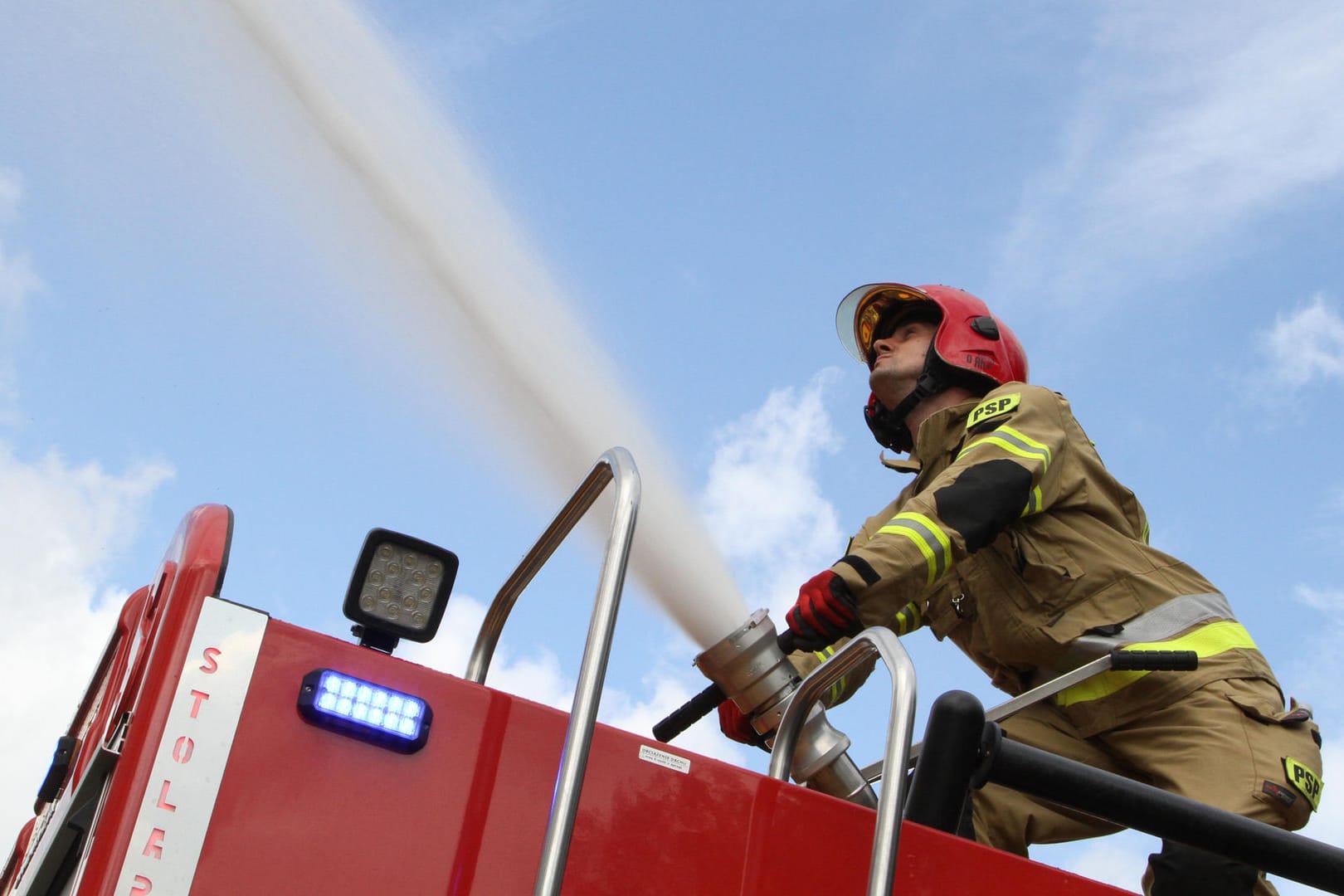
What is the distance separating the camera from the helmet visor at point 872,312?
547 centimetres

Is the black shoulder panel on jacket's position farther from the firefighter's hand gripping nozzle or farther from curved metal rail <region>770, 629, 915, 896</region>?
curved metal rail <region>770, 629, 915, 896</region>

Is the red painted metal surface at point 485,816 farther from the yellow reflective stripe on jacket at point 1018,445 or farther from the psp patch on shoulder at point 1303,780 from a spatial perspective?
the yellow reflective stripe on jacket at point 1018,445

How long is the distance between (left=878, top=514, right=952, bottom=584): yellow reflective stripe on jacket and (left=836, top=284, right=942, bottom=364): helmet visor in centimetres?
192

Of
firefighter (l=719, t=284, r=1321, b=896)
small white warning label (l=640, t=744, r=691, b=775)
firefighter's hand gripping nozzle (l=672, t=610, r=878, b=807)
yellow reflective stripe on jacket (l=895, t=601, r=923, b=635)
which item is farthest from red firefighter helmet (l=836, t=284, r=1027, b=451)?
small white warning label (l=640, t=744, r=691, b=775)

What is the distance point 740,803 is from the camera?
99.8 inches

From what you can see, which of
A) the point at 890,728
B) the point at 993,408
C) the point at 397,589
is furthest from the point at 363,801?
the point at 993,408

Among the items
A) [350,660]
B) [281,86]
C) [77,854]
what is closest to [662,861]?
[350,660]

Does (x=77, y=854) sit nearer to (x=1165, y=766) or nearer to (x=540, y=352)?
(x=540, y=352)

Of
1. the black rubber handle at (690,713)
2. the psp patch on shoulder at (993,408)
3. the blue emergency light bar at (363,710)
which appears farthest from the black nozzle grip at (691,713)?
the blue emergency light bar at (363,710)

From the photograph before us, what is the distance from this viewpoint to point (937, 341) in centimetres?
503

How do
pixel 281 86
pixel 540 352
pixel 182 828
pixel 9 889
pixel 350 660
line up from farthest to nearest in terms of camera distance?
1. pixel 281 86
2. pixel 540 352
3. pixel 9 889
4. pixel 350 660
5. pixel 182 828

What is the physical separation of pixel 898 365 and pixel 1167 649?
1.71 metres

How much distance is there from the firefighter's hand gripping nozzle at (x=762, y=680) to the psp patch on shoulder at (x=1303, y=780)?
3.57ft

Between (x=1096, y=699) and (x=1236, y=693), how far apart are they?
371 millimetres
